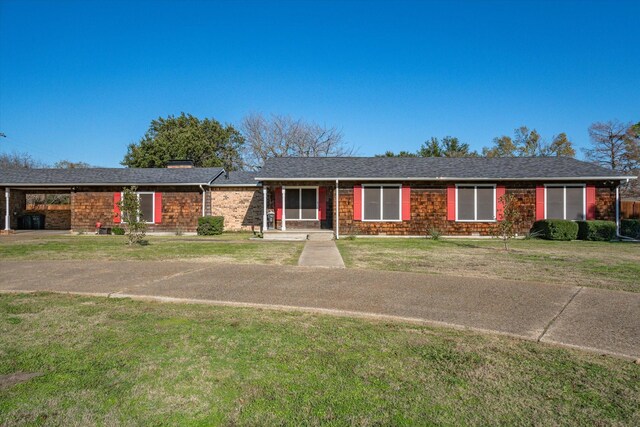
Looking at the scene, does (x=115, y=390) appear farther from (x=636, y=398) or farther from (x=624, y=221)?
(x=624, y=221)

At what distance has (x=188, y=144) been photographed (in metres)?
37.3

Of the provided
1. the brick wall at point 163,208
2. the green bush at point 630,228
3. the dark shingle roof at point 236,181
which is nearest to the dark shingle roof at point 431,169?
the dark shingle roof at point 236,181

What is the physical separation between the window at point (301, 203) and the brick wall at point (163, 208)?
15.1ft

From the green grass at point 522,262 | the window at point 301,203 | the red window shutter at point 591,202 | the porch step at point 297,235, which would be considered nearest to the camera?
the green grass at point 522,262

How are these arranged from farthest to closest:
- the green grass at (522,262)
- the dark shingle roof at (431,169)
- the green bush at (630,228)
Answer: the green bush at (630,228) → the dark shingle roof at (431,169) → the green grass at (522,262)

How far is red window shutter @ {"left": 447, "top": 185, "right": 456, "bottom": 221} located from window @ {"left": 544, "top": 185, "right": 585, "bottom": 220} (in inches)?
151

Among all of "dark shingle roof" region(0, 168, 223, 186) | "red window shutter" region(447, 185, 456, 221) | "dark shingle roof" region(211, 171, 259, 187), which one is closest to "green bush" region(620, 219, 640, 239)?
"red window shutter" region(447, 185, 456, 221)

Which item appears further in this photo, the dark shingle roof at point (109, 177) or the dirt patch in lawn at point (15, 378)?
the dark shingle roof at point (109, 177)

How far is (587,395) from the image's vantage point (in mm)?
3029

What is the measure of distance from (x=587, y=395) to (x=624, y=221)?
19670 millimetres

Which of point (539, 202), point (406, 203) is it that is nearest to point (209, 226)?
point (406, 203)

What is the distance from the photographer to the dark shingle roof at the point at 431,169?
58.8 ft

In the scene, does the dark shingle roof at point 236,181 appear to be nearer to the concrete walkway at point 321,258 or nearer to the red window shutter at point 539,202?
the concrete walkway at point 321,258

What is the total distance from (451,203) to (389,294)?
1275 cm
